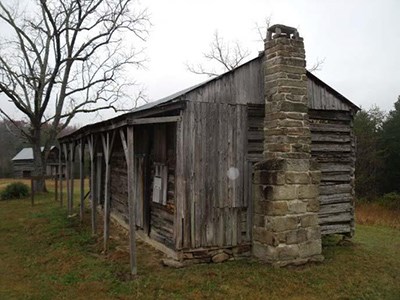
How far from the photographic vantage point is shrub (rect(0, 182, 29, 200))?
71.0ft

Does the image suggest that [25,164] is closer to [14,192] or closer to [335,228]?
[14,192]

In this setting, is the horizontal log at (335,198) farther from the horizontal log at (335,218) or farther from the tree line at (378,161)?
the tree line at (378,161)

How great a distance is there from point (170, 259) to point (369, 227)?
9652 millimetres

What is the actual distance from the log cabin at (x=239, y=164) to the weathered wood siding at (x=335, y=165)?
1.35 meters

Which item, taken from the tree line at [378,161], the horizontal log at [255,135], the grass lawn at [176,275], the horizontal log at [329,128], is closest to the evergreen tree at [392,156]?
the tree line at [378,161]

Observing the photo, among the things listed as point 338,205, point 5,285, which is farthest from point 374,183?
point 5,285

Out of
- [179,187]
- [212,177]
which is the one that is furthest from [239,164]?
[179,187]

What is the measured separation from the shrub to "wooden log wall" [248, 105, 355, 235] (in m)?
18.5

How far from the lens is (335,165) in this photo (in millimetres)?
9812

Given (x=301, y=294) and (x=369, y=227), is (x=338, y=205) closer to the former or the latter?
(x=301, y=294)

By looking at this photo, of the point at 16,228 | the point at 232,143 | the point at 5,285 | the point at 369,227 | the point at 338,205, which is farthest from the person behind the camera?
the point at 369,227

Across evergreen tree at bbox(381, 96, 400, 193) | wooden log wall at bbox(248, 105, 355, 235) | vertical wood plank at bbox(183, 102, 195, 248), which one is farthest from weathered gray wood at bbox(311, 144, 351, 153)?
evergreen tree at bbox(381, 96, 400, 193)

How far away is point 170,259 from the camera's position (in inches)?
304

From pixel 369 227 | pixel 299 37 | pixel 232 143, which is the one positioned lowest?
pixel 369 227
